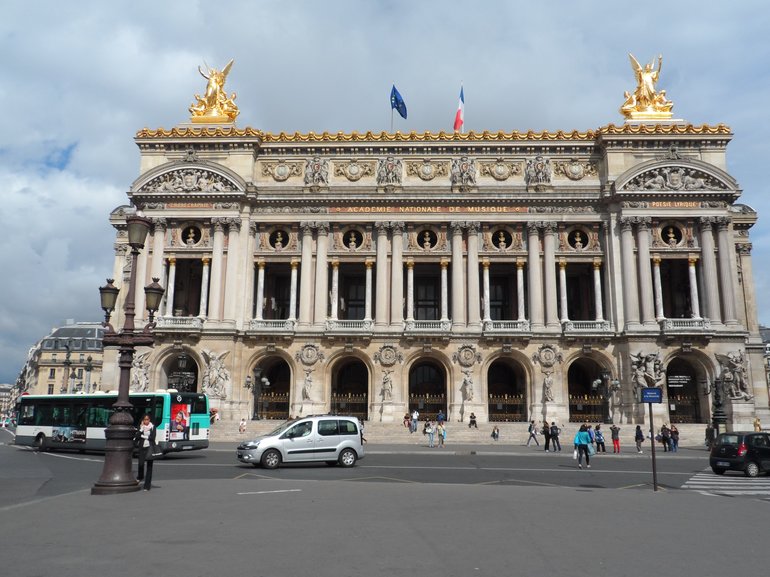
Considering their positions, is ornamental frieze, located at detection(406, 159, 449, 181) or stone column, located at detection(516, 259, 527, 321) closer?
Answer: stone column, located at detection(516, 259, 527, 321)

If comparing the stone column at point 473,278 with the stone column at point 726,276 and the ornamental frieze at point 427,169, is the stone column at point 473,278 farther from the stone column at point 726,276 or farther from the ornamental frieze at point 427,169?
the stone column at point 726,276

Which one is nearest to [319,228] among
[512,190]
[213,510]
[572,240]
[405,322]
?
[405,322]

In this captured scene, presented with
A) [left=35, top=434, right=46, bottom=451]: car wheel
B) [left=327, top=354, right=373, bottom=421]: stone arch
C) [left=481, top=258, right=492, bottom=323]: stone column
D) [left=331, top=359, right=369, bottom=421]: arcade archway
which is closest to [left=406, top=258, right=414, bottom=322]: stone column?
[left=327, top=354, right=373, bottom=421]: stone arch

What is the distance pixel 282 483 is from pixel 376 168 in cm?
3371

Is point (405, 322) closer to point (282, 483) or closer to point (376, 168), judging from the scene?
point (376, 168)

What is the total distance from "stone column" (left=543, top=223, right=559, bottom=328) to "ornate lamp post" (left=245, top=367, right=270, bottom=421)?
20953 millimetres

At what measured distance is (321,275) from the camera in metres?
46.3

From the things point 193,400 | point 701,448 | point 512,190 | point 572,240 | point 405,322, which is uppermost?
point 512,190

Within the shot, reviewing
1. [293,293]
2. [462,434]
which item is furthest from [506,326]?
[293,293]

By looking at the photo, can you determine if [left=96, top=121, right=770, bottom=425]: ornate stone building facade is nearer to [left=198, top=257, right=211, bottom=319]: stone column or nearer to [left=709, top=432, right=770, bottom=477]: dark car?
[left=198, top=257, right=211, bottom=319]: stone column

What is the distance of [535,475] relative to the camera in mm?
20969

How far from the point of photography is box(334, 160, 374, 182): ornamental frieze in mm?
47625

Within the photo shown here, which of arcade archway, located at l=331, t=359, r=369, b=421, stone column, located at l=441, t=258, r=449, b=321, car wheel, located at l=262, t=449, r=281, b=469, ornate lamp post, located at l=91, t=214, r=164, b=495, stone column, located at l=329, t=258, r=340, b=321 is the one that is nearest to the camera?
ornate lamp post, located at l=91, t=214, r=164, b=495

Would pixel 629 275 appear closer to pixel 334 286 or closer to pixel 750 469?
pixel 334 286
